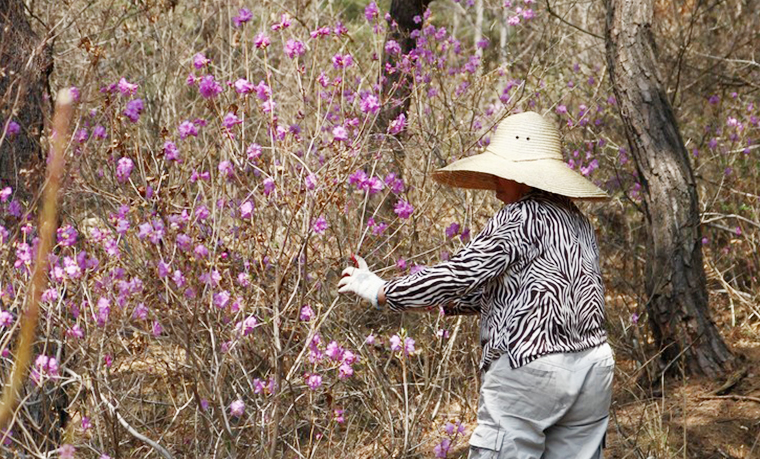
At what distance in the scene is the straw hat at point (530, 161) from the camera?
289 centimetres

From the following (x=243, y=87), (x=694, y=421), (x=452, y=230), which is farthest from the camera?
(x=694, y=421)

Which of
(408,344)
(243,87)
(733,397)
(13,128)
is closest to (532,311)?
(408,344)

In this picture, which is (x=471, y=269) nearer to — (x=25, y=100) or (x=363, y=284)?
(x=363, y=284)

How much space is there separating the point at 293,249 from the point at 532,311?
1.30m

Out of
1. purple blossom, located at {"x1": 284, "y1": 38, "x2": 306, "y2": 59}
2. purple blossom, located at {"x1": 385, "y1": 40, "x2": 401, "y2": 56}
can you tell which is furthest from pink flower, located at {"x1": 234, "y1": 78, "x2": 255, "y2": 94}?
Result: purple blossom, located at {"x1": 385, "y1": 40, "x2": 401, "y2": 56}

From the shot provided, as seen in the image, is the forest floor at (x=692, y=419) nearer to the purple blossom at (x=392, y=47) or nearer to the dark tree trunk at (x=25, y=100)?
the purple blossom at (x=392, y=47)

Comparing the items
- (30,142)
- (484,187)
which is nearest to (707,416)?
(484,187)

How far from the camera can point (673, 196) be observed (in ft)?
17.2

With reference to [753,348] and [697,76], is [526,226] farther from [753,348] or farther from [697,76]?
[697,76]

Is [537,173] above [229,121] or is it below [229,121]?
above

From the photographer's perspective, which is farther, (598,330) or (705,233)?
(705,233)

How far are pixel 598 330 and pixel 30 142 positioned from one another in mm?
2631

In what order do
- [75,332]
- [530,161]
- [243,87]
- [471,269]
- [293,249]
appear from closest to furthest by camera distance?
[471,269] < [530,161] < [75,332] < [243,87] < [293,249]

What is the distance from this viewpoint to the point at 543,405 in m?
2.77
